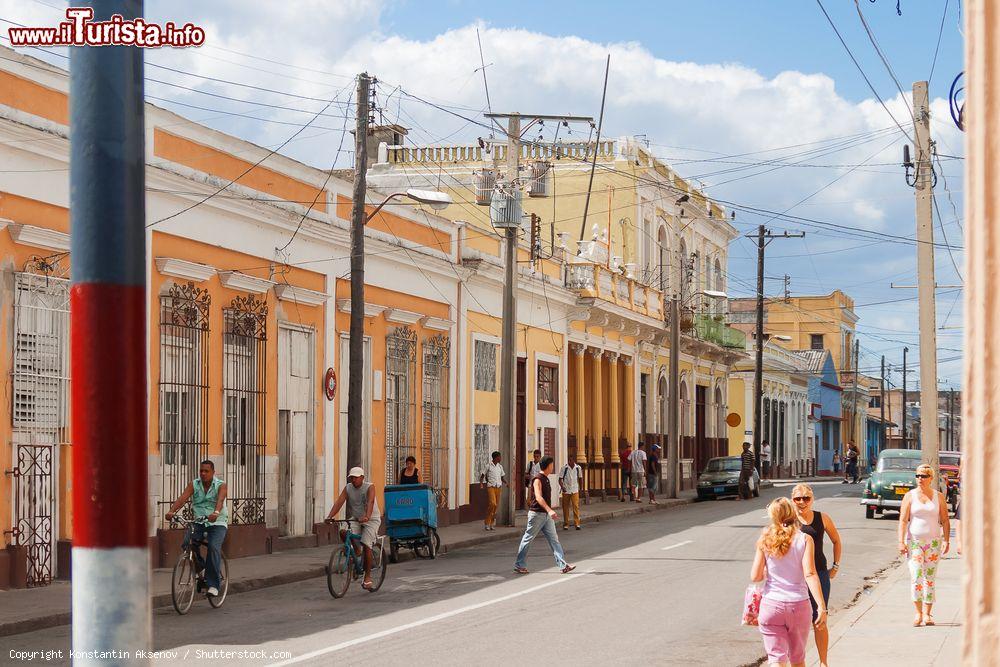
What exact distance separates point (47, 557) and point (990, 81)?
17024 mm

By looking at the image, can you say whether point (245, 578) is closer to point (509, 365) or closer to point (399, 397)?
point (399, 397)

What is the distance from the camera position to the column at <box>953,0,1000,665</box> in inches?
66.9

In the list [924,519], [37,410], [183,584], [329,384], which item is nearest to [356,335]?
[329,384]

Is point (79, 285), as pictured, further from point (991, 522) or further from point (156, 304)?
point (156, 304)

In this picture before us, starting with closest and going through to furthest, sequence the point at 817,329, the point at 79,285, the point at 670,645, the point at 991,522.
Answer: the point at 991,522
the point at 79,285
the point at 670,645
the point at 817,329

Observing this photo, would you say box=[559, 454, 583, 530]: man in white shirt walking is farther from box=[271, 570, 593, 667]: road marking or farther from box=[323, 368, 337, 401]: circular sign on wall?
box=[271, 570, 593, 667]: road marking

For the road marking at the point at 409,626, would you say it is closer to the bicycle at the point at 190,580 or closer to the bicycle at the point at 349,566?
the bicycle at the point at 349,566

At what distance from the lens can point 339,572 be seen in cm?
1664

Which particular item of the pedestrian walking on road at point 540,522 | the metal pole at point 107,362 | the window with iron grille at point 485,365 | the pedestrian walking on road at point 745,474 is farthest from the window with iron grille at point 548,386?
the metal pole at point 107,362

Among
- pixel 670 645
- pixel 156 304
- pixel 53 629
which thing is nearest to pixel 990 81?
pixel 670 645

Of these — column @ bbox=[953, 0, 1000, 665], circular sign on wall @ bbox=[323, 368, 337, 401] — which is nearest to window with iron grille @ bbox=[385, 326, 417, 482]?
circular sign on wall @ bbox=[323, 368, 337, 401]

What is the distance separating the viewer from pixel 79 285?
2.65 m

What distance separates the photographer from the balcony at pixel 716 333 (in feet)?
180

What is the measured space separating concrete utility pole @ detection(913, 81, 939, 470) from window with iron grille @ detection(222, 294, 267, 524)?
35.2 feet
